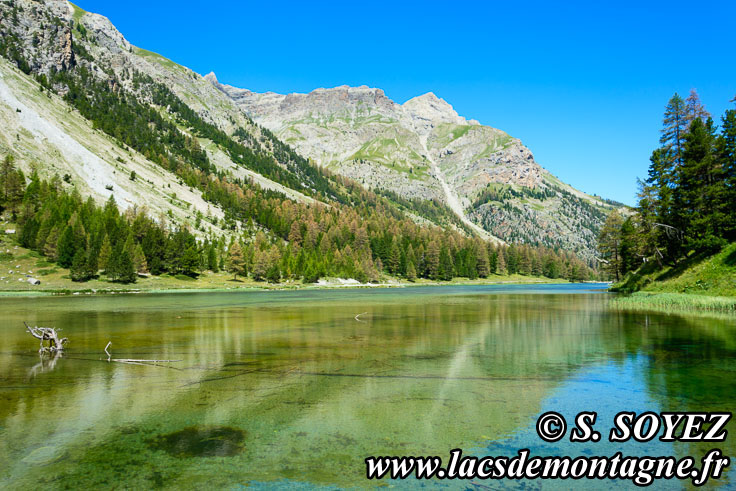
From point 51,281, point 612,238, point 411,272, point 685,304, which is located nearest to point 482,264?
point 411,272

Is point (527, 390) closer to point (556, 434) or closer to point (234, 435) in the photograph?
point (556, 434)

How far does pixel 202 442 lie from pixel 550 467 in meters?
7.73

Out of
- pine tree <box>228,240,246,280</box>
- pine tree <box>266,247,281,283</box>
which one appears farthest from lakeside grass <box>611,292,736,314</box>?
pine tree <box>228,240,246,280</box>

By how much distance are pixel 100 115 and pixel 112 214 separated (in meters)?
115

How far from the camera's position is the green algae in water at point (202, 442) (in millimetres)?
8883

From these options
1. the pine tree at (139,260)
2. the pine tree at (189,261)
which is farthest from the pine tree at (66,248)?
the pine tree at (189,261)

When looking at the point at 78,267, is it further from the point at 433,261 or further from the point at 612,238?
the point at 612,238

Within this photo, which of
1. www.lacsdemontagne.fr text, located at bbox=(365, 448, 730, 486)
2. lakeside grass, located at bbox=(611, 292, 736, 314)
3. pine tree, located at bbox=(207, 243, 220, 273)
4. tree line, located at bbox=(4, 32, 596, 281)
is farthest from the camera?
pine tree, located at bbox=(207, 243, 220, 273)

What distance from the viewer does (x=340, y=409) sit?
11781 mm

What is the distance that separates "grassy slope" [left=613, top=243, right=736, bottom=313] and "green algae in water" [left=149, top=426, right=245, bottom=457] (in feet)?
140

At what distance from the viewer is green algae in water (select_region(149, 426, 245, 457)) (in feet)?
29.1

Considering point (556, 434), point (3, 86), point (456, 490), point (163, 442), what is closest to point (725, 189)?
point (556, 434)

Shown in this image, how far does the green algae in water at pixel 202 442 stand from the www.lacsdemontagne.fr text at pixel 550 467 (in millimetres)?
3290

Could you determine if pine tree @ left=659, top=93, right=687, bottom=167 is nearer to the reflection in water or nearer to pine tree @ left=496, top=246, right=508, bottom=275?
the reflection in water
